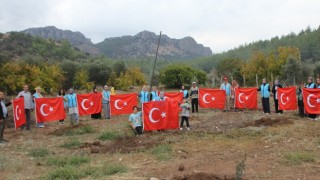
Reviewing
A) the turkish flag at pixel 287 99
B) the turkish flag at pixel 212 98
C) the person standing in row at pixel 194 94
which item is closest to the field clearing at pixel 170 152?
the turkish flag at pixel 287 99

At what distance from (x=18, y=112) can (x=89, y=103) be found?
4871mm

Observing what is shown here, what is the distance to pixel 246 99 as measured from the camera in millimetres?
21750

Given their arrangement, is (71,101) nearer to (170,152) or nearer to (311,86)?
(170,152)

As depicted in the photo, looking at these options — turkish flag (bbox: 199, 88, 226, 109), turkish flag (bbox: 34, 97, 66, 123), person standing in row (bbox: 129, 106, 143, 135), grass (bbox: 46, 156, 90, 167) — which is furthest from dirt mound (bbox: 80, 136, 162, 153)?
turkish flag (bbox: 199, 88, 226, 109)

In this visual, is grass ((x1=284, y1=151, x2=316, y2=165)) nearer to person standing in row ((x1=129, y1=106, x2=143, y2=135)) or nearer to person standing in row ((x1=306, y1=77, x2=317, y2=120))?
person standing in row ((x1=129, y1=106, x2=143, y2=135))

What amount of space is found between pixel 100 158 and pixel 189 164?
2.56m

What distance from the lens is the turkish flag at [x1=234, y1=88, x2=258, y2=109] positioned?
21.7 m

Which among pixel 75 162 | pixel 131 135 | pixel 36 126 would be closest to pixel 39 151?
pixel 75 162

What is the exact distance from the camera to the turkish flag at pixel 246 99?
71.3ft

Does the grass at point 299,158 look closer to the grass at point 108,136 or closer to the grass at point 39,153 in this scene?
the grass at point 108,136

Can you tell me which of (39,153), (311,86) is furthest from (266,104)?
(39,153)

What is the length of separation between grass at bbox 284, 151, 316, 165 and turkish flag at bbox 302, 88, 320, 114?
786 centimetres

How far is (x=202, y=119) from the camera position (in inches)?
723

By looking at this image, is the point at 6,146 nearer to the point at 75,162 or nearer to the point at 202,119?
the point at 75,162
